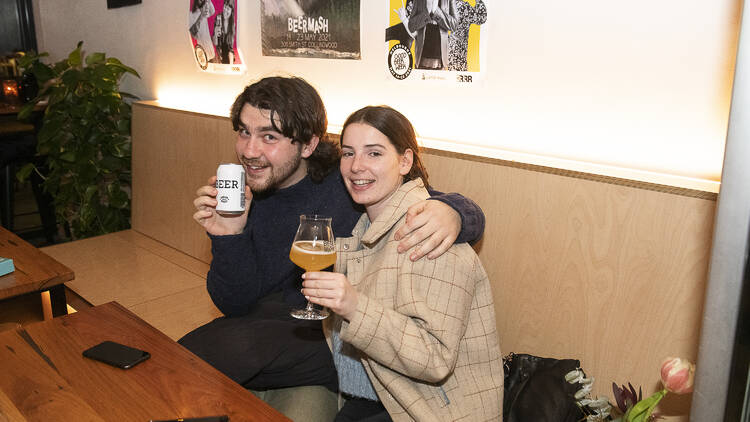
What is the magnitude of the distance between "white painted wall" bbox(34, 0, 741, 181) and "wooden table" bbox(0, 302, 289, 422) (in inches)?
49.8

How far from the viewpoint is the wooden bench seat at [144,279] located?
8.71 ft

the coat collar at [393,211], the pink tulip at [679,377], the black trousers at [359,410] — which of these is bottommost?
the black trousers at [359,410]

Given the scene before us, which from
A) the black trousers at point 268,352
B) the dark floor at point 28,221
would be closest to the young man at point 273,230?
the black trousers at point 268,352

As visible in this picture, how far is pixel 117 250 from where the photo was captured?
3.55 m

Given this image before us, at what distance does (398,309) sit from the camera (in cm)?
143

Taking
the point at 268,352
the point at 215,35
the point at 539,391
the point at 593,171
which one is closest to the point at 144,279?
the point at 215,35

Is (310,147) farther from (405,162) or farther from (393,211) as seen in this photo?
(393,211)

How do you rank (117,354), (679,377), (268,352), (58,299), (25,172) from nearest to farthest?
1. (679,377)
2. (117,354)
3. (268,352)
4. (58,299)
5. (25,172)

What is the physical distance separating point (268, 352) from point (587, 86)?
132 centimetres

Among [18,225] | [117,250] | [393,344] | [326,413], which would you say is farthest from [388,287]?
[18,225]

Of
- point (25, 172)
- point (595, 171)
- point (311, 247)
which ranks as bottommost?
point (25, 172)

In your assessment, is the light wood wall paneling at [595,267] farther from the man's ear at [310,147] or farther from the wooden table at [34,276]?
the wooden table at [34,276]

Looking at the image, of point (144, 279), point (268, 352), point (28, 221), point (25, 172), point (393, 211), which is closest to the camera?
point (393, 211)

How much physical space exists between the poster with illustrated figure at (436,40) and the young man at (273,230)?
467mm
